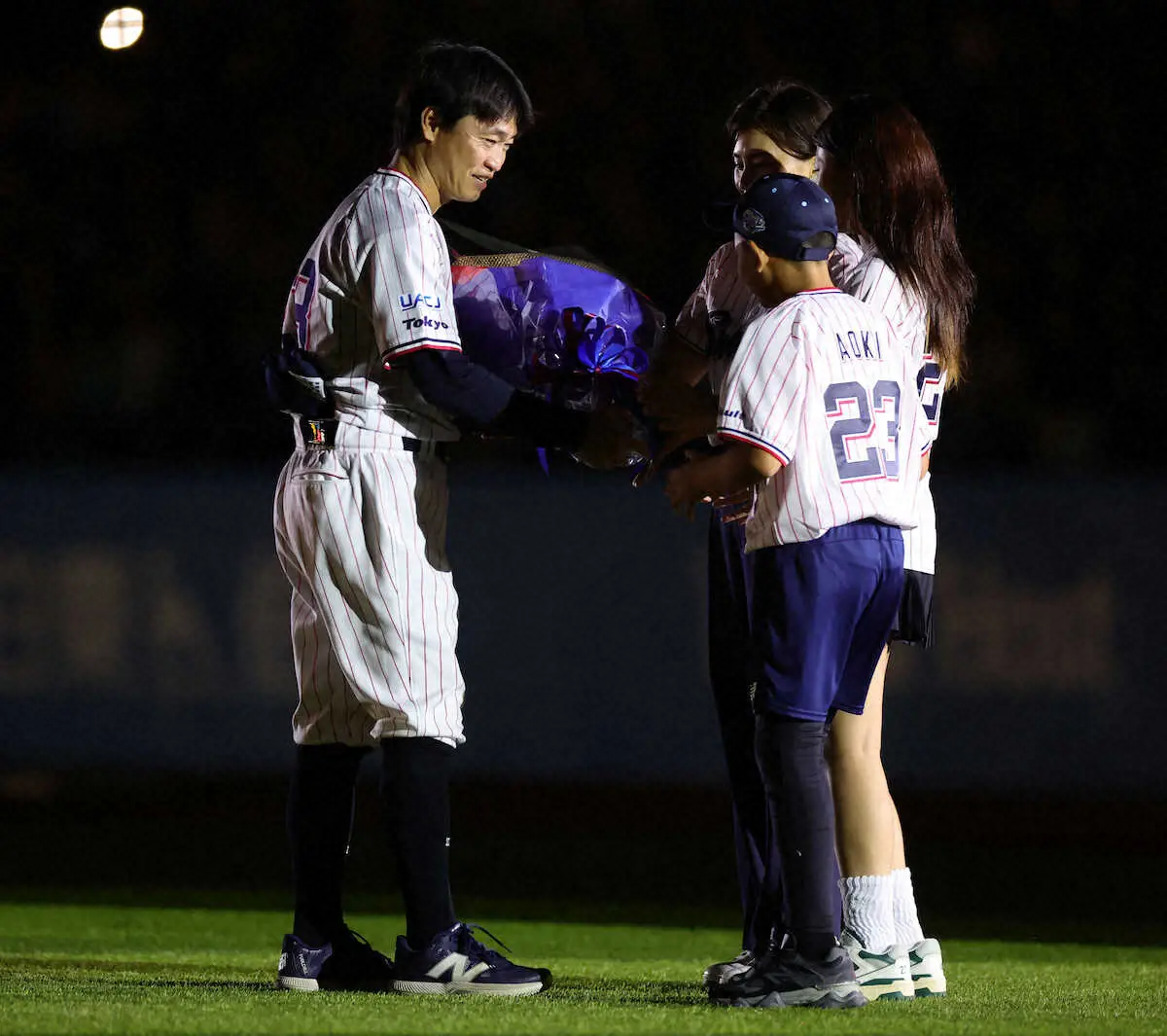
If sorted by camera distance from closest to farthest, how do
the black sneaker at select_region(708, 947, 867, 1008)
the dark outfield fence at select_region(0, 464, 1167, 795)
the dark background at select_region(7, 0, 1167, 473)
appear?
the black sneaker at select_region(708, 947, 867, 1008)
the dark outfield fence at select_region(0, 464, 1167, 795)
the dark background at select_region(7, 0, 1167, 473)

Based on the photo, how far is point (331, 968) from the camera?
10.6 ft

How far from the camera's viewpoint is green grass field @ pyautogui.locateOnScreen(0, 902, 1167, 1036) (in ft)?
8.98

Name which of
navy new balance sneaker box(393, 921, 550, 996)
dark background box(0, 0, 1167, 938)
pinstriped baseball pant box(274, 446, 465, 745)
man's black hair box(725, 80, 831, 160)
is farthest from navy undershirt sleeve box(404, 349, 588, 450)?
dark background box(0, 0, 1167, 938)

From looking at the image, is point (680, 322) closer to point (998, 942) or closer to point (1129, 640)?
point (998, 942)

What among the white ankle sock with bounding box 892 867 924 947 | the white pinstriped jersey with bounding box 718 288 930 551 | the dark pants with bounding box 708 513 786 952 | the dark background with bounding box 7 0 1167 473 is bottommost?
the white ankle sock with bounding box 892 867 924 947

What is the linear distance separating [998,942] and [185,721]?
16.3ft

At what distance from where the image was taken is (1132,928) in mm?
5227

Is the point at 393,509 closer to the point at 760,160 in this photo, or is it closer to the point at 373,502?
the point at 373,502

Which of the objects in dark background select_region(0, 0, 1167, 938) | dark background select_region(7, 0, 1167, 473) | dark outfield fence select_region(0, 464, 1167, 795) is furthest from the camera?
dark background select_region(7, 0, 1167, 473)

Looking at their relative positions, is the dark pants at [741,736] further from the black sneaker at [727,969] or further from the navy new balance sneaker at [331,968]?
the navy new balance sneaker at [331,968]

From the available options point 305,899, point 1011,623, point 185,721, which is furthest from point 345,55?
point 305,899

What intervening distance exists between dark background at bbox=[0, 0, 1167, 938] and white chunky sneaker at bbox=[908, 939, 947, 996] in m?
4.79

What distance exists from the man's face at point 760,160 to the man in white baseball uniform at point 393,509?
45 cm

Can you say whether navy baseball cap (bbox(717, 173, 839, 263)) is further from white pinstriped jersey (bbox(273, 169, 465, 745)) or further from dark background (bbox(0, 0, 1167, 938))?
dark background (bbox(0, 0, 1167, 938))
